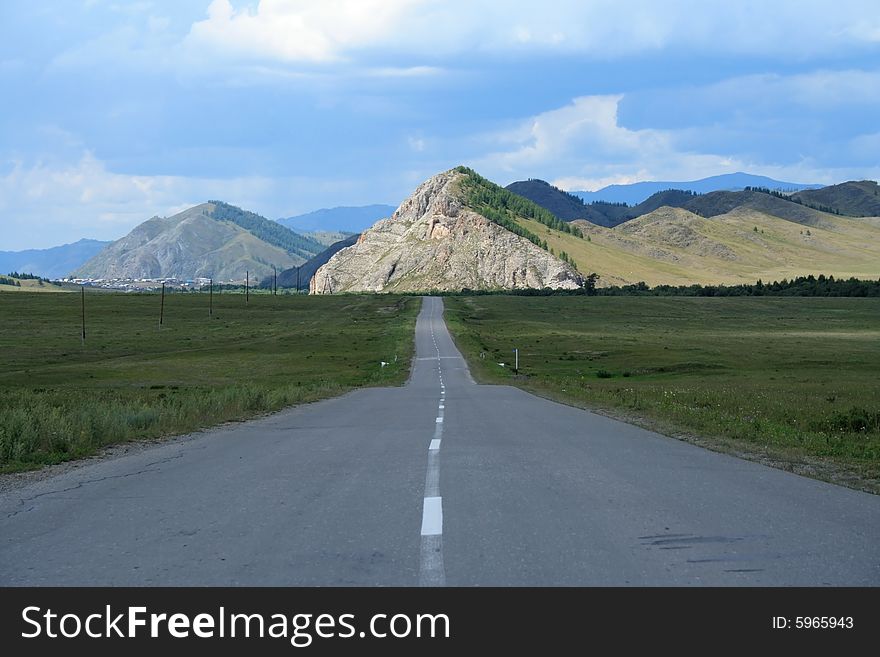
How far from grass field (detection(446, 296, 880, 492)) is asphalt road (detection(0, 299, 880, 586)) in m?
3.00

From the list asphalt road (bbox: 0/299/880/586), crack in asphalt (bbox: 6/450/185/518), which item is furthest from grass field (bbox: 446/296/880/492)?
crack in asphalt (bbox: 6/450/185/518)

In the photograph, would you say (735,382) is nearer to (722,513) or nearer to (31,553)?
(722,513)

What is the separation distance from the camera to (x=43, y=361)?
2761 inches

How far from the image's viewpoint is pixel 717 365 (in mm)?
56719

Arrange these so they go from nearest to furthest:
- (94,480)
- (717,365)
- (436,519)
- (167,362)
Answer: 1. (436,519)
2. (94,480)
3. (717,365)
4. (167,362)

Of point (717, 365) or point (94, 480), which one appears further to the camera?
point (717, 365)

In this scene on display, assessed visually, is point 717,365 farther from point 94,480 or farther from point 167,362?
point 94,480

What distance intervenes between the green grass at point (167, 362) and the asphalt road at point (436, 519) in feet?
10.6

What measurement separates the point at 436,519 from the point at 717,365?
2011 inches

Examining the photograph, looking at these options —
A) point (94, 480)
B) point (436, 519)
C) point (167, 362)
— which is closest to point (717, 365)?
point (167, 362)

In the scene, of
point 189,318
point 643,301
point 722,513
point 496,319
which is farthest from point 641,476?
point 643,301

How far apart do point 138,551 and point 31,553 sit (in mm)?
933

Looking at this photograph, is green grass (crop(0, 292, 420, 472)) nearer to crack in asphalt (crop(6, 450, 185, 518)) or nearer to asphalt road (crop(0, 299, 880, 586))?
crack in asphalt (crop(6, 450, 185, 518))

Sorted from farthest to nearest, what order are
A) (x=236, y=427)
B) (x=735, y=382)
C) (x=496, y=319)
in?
(x=496, y=319) < (x=735, y=382) < (x=236, y=427)
